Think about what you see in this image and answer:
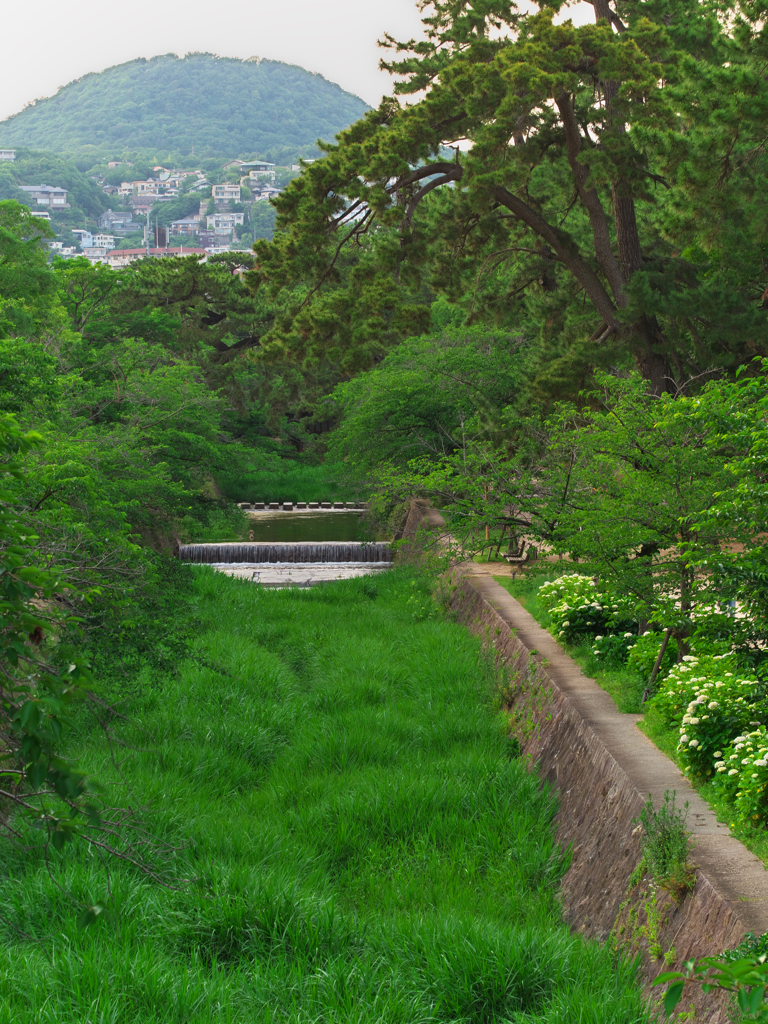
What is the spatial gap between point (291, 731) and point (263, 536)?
64.0ft

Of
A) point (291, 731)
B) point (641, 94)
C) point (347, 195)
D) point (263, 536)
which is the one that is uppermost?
point (641, 94)

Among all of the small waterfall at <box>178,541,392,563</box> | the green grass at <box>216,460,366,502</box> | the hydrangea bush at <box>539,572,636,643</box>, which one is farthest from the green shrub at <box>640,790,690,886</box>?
the green grass at <box>216,460,366,502</box>

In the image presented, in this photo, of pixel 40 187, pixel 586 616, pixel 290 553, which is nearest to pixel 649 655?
pixel 586 616

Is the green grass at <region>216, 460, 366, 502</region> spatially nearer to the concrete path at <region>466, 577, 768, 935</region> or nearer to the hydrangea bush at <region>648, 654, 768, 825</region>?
the concrete path at <region>466, 577, 768, 935</region>

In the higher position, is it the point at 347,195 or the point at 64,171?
the point at 64,171

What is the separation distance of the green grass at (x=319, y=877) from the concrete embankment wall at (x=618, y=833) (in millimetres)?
220

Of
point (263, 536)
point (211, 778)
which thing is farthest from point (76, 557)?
point (263, 536)

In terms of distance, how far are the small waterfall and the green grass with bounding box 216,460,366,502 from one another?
13.0 metres

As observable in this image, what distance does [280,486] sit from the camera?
38.2 metres

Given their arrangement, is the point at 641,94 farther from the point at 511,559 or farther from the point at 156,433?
the point at 156,433

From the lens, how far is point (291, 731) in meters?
9.48

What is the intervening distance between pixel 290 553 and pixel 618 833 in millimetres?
18052

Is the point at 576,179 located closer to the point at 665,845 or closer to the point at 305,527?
the point at 665,845

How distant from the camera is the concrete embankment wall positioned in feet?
13.8
